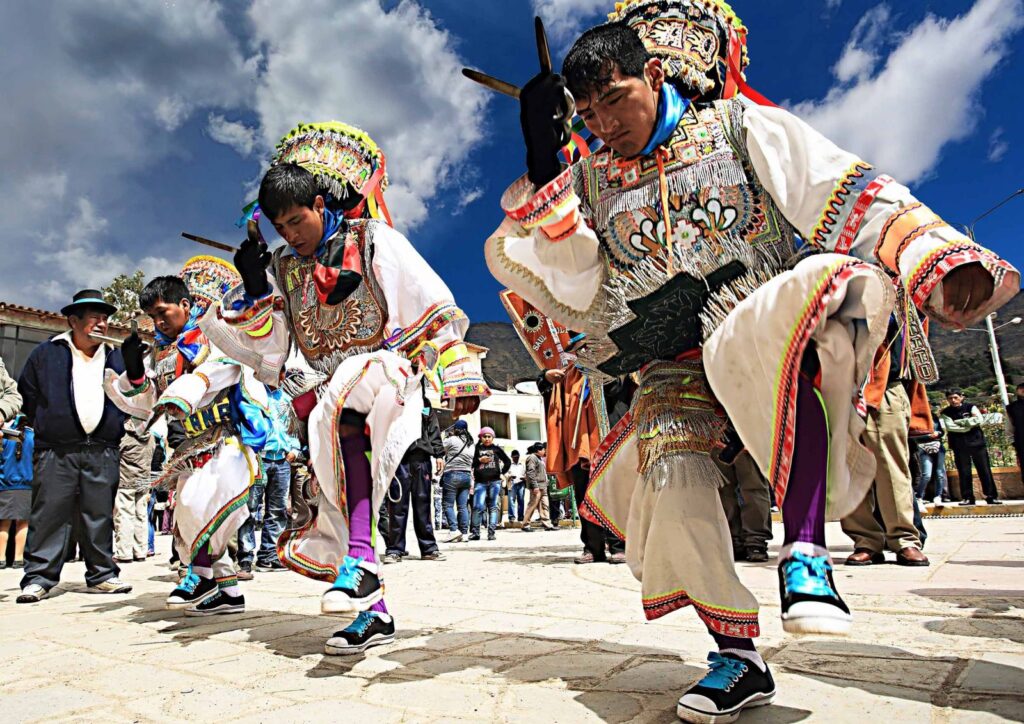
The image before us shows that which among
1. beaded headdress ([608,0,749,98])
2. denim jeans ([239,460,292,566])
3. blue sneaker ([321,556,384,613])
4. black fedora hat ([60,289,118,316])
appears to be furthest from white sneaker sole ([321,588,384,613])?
denim jeans ([239,460,292,566])

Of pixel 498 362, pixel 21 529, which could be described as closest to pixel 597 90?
pixel 21 529

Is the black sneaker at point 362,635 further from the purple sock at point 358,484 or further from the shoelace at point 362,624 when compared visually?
the purple sock at point 358,484

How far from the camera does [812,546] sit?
1.64 meters

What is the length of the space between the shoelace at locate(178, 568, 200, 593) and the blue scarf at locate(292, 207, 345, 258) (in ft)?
6.49

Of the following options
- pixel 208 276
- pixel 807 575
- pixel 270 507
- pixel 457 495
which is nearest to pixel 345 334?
pixel 807 575

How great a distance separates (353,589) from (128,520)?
674 cm

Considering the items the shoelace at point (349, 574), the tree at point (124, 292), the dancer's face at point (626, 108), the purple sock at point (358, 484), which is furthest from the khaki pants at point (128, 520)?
the tree at point (124, 292)

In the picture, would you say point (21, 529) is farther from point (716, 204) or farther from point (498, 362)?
point (498, 362)

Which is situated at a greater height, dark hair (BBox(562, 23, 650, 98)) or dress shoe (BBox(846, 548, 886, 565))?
dark hair (BBox(562, 23, 650, 98))

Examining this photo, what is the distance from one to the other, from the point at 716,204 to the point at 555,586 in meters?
3.02

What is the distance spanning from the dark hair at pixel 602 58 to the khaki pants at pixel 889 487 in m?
3.52

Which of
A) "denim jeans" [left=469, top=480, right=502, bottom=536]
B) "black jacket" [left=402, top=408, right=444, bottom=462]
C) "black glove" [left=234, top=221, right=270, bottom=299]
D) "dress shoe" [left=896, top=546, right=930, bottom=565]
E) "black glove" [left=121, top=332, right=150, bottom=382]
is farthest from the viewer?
"denim jeans" [left=469, top=480, right=502, bottom=536]

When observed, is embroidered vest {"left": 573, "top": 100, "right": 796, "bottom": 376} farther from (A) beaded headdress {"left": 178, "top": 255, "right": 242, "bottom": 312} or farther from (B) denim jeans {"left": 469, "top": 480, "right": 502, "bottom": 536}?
(B) denim jeans {"left": 469, "top": 480, "right": 502, "bottom": 536}

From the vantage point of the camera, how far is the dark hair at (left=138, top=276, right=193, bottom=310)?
14.0 ft
